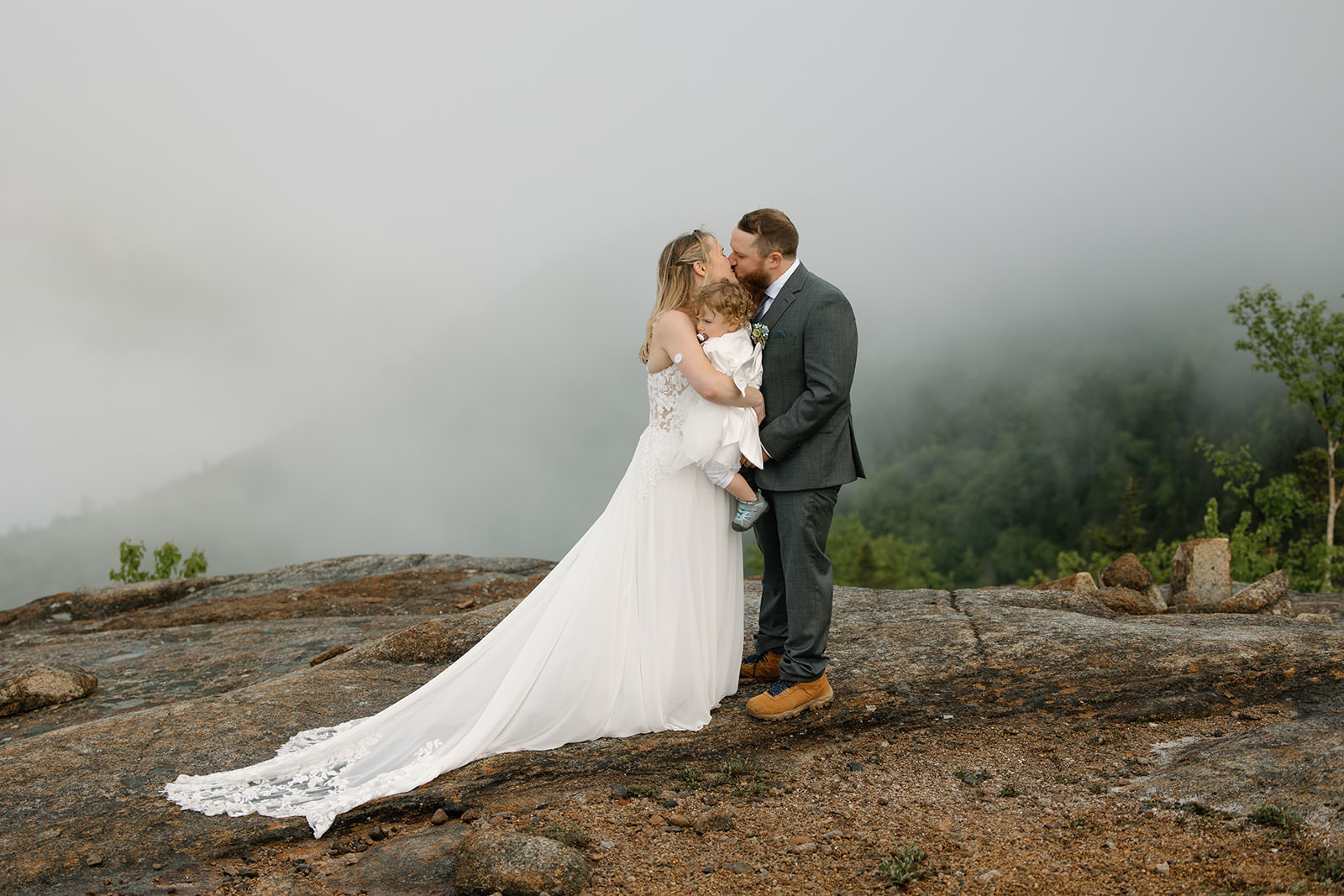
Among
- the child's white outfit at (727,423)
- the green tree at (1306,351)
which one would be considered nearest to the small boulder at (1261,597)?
the child's white outfit at (727,423)

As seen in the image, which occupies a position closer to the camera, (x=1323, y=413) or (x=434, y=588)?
(x=434, y=588)

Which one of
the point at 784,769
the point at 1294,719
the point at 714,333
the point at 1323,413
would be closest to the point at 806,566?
the point at 784,769

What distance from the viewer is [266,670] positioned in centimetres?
884

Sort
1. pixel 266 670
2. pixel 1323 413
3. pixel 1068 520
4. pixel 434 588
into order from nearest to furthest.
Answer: pixel 266 670, pixel 434 588, pixel 1323 413, pixel 1068 520

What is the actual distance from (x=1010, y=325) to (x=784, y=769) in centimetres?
19752

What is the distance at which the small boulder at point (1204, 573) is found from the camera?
1143cm

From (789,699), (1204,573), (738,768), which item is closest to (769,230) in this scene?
(789,699)

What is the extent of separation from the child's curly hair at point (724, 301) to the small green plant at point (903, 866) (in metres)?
3.06

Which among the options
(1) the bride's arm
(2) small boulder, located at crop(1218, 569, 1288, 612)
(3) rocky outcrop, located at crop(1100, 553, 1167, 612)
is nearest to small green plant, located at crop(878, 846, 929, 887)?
(1) the bride's arm

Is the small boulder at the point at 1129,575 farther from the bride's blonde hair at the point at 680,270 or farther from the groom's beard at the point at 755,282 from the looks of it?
the bride's blonde hair at the point at 680,270

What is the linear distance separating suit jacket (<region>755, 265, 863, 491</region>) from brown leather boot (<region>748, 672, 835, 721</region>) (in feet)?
4.23

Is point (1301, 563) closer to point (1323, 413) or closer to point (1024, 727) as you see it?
point (1323, 413)

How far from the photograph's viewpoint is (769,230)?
5637 millimetres

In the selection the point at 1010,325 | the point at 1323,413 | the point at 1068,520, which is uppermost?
the point at 1010,325
